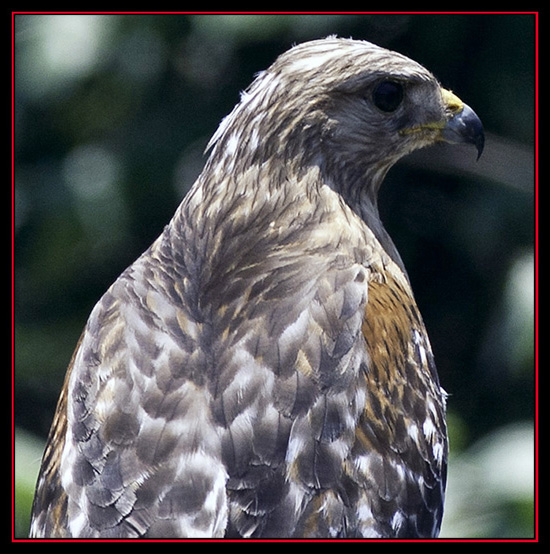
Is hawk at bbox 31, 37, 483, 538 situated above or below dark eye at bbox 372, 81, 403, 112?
below

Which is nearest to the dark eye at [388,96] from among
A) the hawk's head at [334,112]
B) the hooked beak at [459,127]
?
the hawk's head at [334,112]

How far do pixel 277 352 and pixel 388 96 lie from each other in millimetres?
1093

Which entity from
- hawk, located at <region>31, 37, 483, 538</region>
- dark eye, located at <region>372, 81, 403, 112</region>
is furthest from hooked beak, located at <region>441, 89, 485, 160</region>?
dark eye, located at <region>372, 81, 403, 112</region>

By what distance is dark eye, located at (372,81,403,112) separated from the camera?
4344mm

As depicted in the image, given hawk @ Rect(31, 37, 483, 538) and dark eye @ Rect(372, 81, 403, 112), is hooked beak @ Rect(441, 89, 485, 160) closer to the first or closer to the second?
hawk @ Rect(31, 37, 483, 538)

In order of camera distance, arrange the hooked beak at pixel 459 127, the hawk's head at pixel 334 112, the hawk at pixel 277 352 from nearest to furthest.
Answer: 1. the hawk at pixel 277 352
2. the hawk's head at pixel 334 112
3. the hooked beak at pixel 459 127

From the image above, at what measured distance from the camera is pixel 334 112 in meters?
4.33

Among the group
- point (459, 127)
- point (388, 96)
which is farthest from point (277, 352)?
point (459, 127)

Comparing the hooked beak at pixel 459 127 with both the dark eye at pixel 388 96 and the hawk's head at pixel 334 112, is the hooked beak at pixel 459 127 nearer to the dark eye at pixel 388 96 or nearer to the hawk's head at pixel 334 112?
the hawk's head at pixel 334 112

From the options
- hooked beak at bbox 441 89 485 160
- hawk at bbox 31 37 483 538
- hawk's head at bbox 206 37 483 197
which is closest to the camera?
hawk at bbox 31 37 483 538

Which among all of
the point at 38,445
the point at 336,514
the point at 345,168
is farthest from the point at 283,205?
the point at 38,445

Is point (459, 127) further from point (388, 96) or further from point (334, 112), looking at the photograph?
point (334, 112)

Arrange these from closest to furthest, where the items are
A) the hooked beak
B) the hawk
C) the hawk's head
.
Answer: the hawk, the hawk's head, the hooked beak

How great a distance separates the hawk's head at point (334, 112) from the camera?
14.1 ft
